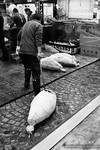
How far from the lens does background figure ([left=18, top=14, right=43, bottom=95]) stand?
5.29 m

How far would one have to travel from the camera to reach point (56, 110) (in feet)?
16.3

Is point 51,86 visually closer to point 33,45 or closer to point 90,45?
point 33,45

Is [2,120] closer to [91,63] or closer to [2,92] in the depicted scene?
[2,92]

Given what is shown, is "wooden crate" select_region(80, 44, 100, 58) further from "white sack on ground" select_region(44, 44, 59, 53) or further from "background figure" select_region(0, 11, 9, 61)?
"background figure" select_region(0, 11, 9, 61)

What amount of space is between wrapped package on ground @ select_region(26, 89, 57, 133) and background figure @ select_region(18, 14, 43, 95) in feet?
2.33

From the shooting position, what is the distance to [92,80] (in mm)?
6781

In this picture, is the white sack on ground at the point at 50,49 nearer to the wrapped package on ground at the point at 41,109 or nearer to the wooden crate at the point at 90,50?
the wooden crate at the point at 90,50

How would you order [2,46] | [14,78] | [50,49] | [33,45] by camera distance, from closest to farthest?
1. [33,45]
2. [14,78]
3. [2,46]
4. [50,49]

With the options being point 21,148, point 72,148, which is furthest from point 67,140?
point 21,148

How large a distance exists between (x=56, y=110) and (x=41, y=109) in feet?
2.49

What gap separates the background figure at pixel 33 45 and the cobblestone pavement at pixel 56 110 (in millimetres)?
603

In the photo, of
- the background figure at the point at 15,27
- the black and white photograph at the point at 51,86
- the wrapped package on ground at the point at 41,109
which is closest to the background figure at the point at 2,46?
the black and white photograph at the point at 51,86

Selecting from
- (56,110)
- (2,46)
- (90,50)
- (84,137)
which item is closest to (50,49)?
(90,50)

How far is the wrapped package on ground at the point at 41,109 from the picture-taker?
13.5 feet
